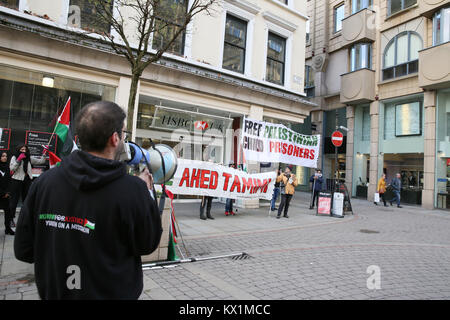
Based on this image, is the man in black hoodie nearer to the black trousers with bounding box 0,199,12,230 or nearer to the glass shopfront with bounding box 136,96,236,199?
the black trousers with bounding box 0,199,12,230

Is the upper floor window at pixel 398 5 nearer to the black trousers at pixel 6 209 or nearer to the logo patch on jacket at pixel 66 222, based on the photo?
the black trousers at pixel 6 209

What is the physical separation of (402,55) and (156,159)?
68.4 ft

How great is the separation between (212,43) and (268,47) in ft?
11.1

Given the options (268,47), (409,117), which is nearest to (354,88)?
(409,117)

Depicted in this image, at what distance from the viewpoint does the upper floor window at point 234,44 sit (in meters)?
12.9

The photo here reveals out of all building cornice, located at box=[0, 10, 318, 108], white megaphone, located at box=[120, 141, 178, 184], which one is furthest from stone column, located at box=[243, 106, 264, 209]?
white megaphone, located at box=[120, 141, 178, 184]

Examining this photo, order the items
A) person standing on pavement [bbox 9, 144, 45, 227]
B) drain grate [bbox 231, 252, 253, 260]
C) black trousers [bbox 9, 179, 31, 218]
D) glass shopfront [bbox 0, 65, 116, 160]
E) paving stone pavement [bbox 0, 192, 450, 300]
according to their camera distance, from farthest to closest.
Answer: glass shopfront [bbox 0, 65, 116, 160], person standing on pavement [bbox 9, 144, 45, 227], black trousers [bbox 9, 179, 31, 218], drain grate [bbox 231, 252, 253, 260], paving stone pavement [bbox 0, 192, 450, 300]

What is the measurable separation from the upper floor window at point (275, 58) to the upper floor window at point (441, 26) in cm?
871

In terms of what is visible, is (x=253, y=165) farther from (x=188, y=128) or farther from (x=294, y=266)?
(x=294, y=266)

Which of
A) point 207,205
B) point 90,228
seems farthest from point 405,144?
point 90,228

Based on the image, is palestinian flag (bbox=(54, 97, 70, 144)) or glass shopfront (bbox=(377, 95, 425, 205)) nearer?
palestinian flag (bbox=(54, 97, 70, 144))

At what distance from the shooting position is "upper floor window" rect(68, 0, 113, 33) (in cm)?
954

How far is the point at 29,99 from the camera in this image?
9109 mm

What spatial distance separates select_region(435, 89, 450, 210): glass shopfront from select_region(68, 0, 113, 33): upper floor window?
17.4m
